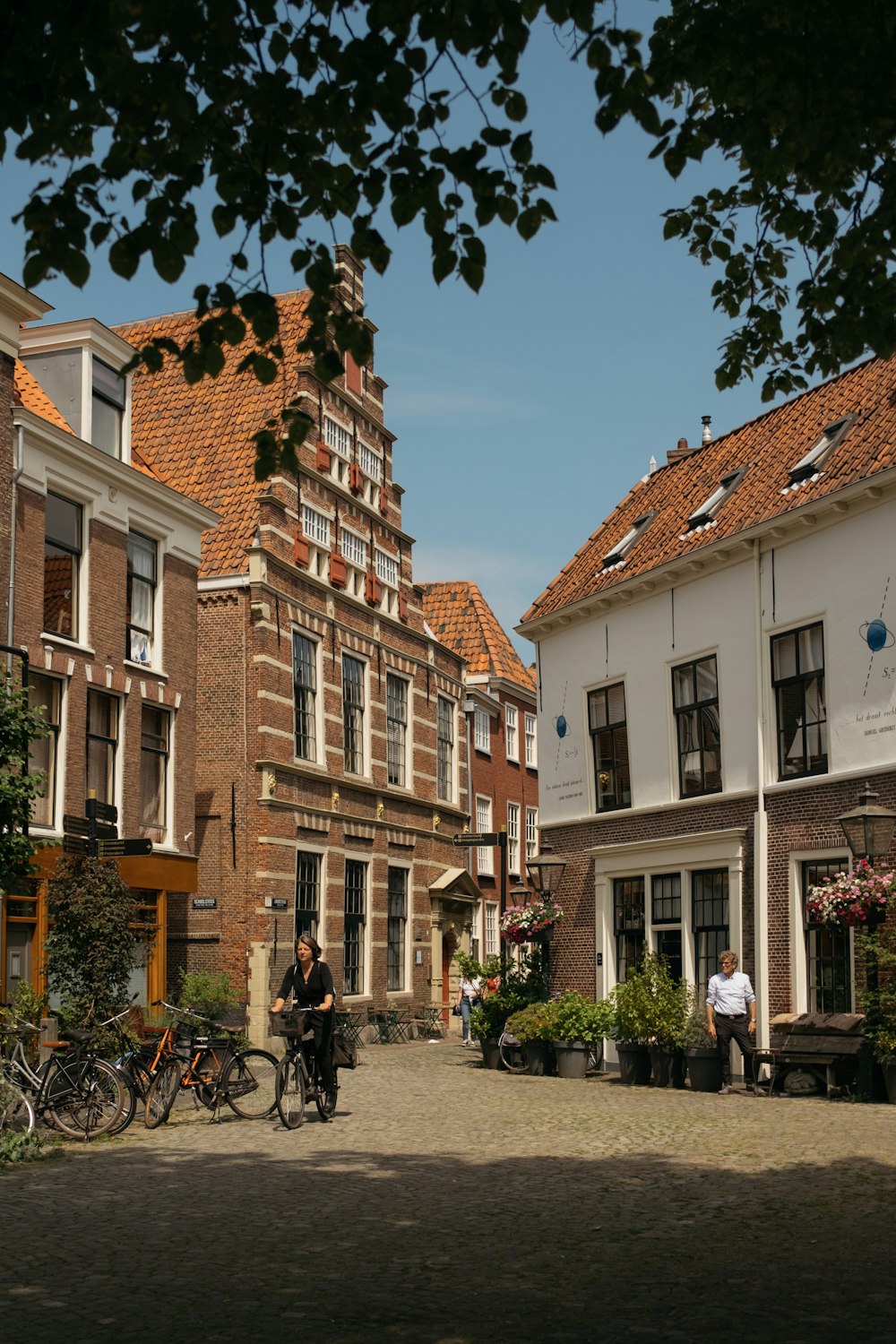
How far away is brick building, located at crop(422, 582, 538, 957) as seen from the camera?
4353 cm

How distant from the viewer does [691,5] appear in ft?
27.4

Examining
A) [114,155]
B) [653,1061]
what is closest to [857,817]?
[653,1061]

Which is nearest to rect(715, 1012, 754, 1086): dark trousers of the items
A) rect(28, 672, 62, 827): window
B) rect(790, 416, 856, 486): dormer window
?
rect(790, 416, 856, 486): dormer window

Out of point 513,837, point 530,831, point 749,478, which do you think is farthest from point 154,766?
point 530,831

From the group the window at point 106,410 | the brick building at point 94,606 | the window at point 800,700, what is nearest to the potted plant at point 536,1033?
the window at point 800,700

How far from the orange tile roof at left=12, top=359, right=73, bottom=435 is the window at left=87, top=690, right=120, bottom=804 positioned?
13.6 ft

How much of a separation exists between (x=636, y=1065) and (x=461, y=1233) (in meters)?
12.6

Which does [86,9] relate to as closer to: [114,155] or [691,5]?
[114,155]

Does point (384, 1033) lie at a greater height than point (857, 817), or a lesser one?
lesser

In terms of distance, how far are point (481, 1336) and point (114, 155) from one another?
16.2 ft

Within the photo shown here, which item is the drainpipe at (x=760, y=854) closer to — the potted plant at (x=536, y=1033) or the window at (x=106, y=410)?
the potted plant at (x=536, y=1033)

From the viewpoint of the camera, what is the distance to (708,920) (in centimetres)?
2231

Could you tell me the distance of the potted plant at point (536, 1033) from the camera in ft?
74.8

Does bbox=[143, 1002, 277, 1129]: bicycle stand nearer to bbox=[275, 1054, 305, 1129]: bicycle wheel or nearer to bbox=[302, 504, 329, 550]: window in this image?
bbox=[275, 1054, 305, 1129]: bicycle wheel
